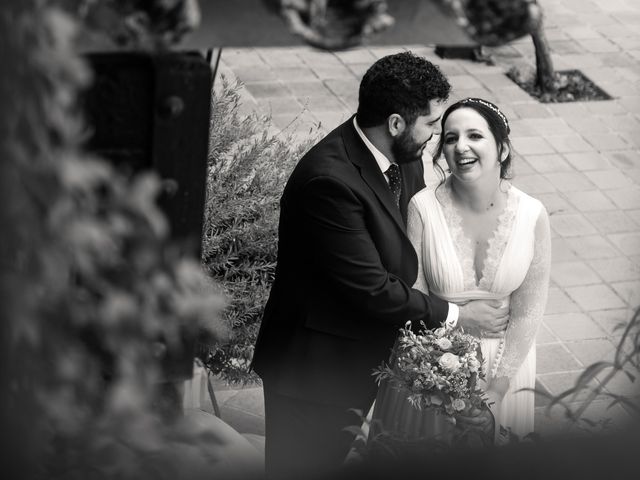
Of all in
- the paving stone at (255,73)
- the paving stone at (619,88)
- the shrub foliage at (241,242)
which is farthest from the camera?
the paving stone at (619,88)

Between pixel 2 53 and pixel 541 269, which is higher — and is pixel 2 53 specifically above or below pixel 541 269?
above

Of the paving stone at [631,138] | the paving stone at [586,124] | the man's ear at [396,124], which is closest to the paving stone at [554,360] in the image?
the man's ear at [396,124]

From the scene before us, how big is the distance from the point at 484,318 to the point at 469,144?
662mm

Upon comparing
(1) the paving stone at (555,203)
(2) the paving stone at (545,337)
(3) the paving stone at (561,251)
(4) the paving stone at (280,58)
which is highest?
(4) the paving stone at (280,58)

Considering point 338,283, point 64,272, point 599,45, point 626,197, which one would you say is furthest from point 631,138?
point 64,272

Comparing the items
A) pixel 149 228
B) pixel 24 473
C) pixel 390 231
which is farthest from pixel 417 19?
pixel 390 231

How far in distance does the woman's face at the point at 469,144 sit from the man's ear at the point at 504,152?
43mm

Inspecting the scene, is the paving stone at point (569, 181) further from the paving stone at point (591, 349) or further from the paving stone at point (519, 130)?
the paving stone at point (591, 349)

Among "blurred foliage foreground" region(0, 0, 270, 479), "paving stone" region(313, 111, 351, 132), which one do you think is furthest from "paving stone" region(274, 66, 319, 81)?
"blurred foliage foreground" region(0, 0, 270, 479)

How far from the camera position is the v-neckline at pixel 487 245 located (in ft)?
14.1

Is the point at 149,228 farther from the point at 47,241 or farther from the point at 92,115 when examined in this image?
the point at 92,115

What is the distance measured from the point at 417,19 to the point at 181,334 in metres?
0.88

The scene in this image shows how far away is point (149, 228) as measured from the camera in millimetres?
1590

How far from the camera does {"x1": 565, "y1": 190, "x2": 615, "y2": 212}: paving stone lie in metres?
8.34
